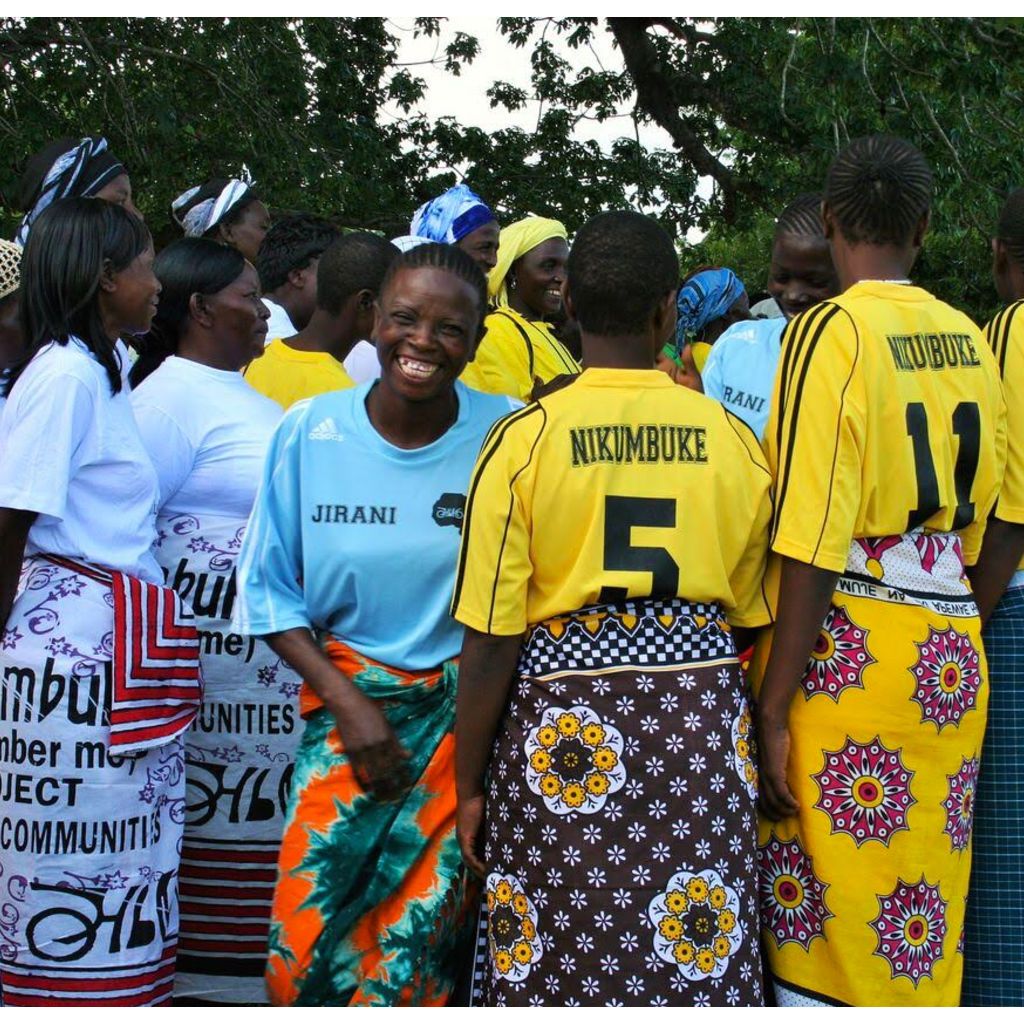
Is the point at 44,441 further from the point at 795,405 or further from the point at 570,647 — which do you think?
the point at 795,405

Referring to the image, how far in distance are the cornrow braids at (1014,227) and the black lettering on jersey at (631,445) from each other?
4.05ft

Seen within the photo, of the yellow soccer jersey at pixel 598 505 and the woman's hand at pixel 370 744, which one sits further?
the woman's hand at pixel 370 744

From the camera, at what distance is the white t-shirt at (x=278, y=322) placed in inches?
200

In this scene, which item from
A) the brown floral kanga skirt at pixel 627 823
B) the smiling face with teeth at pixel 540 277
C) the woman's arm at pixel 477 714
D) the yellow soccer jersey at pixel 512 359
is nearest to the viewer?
the brown floral kanga skirt at pixel 627 823

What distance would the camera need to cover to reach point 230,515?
148 inches

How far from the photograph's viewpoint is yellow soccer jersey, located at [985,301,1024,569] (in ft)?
10.6

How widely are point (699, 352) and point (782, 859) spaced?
254cm

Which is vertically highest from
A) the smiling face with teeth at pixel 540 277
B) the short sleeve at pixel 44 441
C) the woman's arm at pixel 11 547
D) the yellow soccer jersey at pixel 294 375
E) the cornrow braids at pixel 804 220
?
the smiling face with teeth at pixel 540 277

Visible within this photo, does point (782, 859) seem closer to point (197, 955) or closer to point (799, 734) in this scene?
point (799, 734)

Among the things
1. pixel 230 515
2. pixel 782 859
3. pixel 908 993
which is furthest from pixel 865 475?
pixel 230 515

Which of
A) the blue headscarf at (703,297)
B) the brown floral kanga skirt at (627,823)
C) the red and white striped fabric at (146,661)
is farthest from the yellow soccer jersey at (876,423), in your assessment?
the blue headscarf at (703,297)

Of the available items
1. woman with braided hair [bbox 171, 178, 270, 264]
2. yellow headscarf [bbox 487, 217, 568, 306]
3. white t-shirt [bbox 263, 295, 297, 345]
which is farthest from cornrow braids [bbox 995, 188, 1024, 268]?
woman with braided hair [bbox 171, 178, 270, 264]

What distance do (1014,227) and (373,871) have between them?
211 cm

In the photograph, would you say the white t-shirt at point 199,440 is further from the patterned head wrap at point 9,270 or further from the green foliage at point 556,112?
the green foliage at point 556,112
